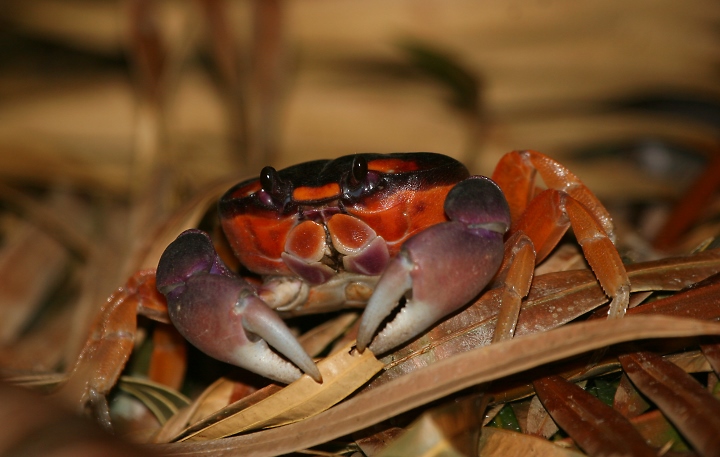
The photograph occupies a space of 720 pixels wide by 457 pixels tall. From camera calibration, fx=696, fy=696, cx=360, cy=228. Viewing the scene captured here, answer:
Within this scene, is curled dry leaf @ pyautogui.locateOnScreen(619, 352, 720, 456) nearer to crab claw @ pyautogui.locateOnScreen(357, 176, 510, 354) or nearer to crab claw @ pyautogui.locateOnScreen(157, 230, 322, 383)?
crab claw @ pyautogui.locateOnScreen(357, 176, 510, 354)

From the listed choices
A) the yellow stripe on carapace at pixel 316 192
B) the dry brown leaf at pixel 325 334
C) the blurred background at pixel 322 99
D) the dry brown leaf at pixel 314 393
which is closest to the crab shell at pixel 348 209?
the yellow stripe on carapace at pixel 316 192

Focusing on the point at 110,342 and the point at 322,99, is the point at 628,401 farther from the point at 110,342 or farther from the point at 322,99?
the point at 322,99

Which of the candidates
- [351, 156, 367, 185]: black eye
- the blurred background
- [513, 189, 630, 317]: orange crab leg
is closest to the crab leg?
[513, 189, 630, 317]: orange crab leg

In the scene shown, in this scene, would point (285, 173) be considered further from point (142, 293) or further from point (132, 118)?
point (132, 118)

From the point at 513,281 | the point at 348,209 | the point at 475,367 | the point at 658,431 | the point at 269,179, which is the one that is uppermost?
the point at 269,179

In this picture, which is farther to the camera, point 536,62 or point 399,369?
point 536,62

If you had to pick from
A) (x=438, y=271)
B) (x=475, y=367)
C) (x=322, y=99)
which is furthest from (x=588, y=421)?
(x=322, y=99)

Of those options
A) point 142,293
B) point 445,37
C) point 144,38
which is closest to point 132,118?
point 144,38

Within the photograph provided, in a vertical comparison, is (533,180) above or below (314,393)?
above
